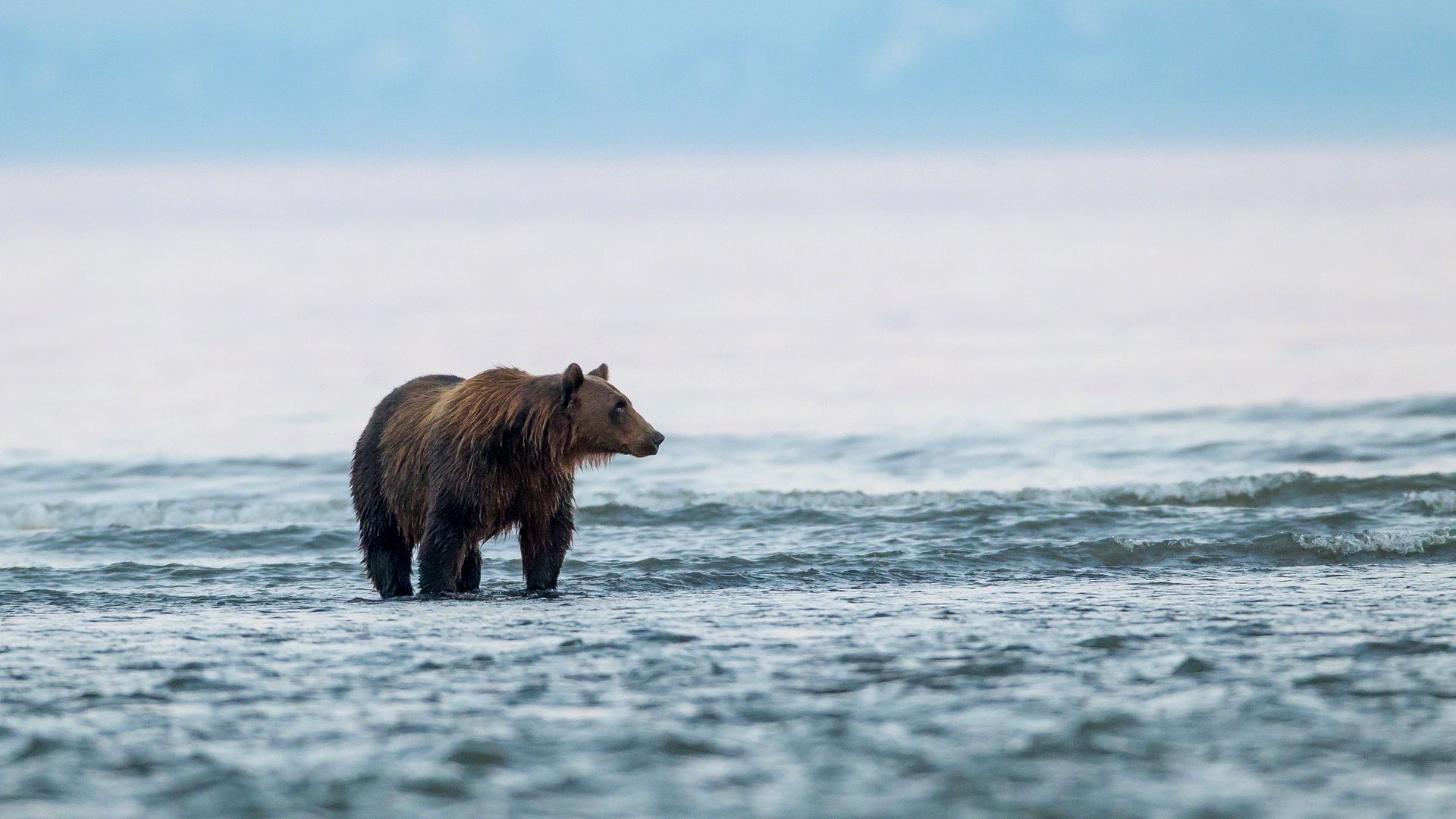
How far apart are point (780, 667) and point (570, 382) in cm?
313

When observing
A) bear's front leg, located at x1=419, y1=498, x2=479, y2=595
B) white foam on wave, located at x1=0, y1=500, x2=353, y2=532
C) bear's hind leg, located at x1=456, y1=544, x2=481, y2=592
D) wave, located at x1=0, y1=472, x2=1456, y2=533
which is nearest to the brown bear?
bear's front leg, located at x1=419, y1=498, x2=479, y2=595

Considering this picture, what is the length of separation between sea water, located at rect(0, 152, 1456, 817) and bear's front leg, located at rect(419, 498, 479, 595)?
0.23 meters

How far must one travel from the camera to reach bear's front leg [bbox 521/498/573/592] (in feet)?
33.6

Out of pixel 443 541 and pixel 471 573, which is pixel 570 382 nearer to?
pixel 443 541

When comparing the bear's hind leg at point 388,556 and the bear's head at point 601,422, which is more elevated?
the bear's head at point 601,422

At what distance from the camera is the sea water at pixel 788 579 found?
230 inches

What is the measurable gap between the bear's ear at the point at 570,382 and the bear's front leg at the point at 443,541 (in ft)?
2.66

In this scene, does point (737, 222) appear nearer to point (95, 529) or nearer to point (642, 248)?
point (642, 248)

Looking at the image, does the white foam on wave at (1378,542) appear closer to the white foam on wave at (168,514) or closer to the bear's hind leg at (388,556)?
the bear's hind leg at (388,556)

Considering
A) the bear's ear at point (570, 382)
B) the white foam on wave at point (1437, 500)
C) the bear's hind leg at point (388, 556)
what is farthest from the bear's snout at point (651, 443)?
the white foam on wave at point (1437, 500)

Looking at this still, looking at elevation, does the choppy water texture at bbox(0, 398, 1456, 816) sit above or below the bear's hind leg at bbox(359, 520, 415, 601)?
below

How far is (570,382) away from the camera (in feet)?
33.0

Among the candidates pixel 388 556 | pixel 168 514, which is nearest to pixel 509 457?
pixel 388 556

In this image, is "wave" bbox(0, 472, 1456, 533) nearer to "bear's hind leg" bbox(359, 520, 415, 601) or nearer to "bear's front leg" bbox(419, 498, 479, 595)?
"bear's hind leg" bbox(359, 520, 415, 601)
